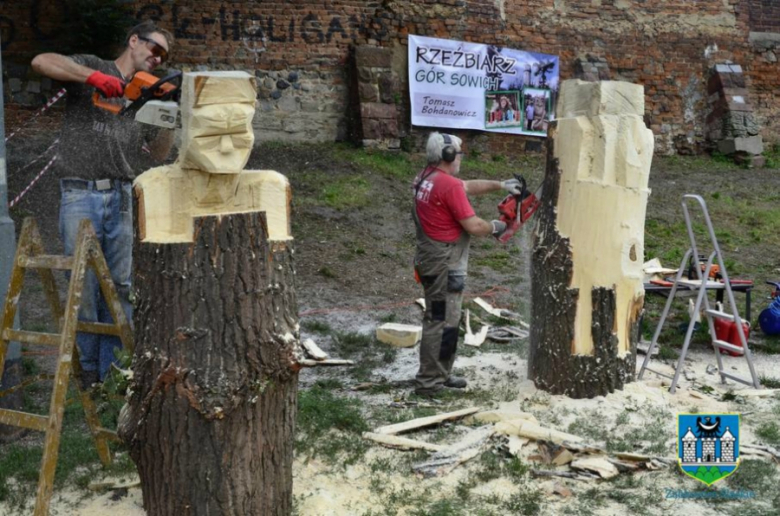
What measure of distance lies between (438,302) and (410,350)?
42.8 inches

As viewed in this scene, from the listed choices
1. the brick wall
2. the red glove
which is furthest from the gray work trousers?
the brick wall

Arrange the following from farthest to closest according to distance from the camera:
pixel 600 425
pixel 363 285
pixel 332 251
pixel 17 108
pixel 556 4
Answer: pixel 556 4 < pixel 17 108 < pixel 332 251 < pixel 363 285 < pixel 600 425

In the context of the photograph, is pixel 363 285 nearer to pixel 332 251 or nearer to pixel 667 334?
pixel 332 251

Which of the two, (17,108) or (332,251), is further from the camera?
(17,108)

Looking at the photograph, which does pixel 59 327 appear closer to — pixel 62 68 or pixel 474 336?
pixel 62 68

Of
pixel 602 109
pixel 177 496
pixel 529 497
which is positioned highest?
pixel 602 109

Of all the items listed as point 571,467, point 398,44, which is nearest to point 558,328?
point 571,467

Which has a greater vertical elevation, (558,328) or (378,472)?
(558,328)

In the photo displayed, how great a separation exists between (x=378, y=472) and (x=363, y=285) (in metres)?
4.14

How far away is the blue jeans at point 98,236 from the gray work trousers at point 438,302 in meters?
1.83

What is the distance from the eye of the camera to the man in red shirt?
17.6 ft

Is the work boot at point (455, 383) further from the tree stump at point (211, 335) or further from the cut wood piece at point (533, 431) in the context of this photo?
the tree stump at point (211, 335)

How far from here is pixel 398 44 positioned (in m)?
12.8

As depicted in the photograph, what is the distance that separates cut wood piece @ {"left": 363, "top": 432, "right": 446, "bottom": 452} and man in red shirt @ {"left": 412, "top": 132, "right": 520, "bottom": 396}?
3.10ft
